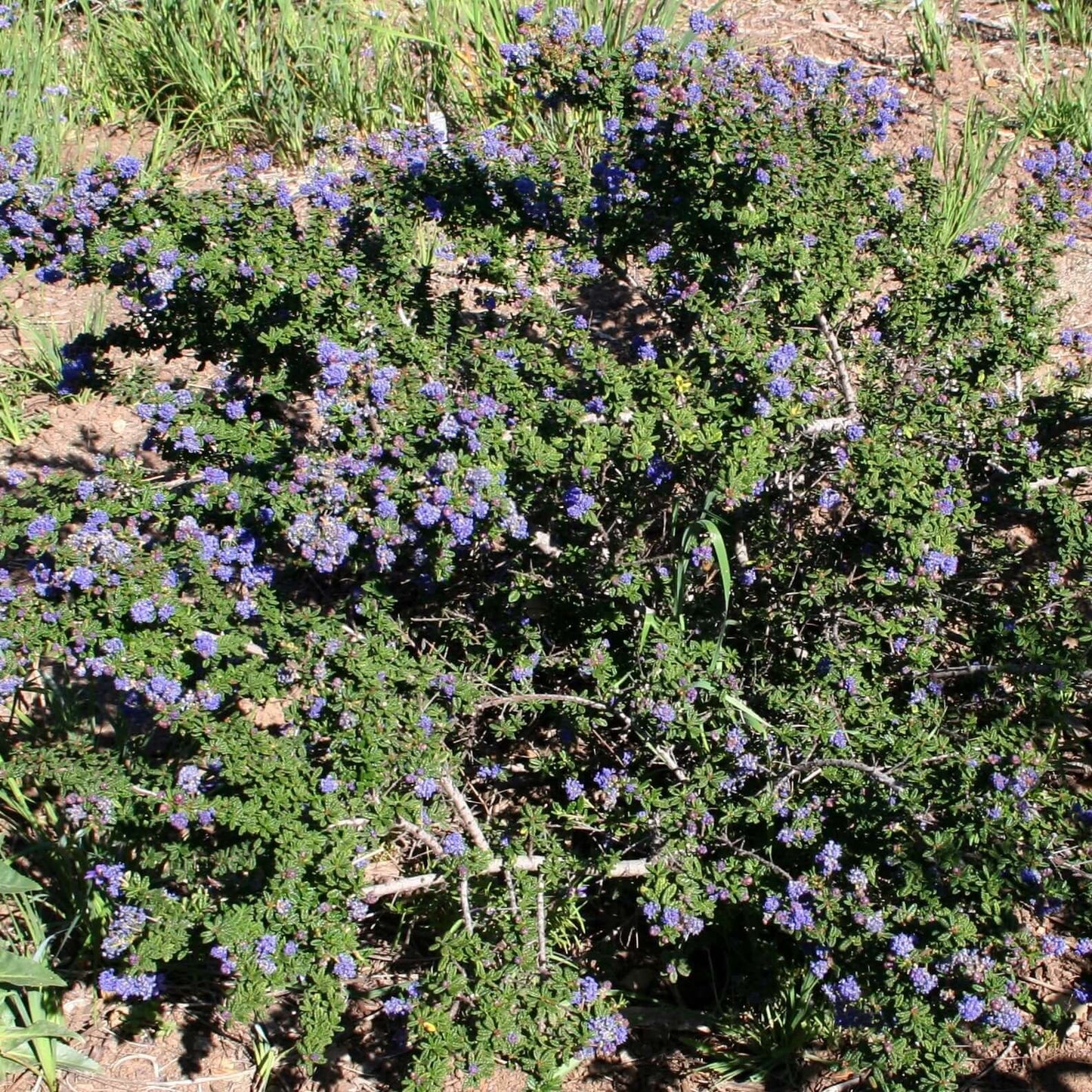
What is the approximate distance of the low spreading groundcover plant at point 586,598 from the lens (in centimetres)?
219

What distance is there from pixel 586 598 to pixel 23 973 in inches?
59.6

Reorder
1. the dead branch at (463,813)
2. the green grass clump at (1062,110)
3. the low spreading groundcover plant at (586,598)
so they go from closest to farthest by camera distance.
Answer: the low spreading groundcover plant at (586,598) → the dead branch at (463,813) → the green grass clump at (1062,110)

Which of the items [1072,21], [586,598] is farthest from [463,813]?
[1072,21]

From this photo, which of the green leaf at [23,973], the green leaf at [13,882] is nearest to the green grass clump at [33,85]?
the green leaf at [13,882]

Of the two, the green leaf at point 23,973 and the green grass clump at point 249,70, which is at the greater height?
the green grass clump at point 249,70

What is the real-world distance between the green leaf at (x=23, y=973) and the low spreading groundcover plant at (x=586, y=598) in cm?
18

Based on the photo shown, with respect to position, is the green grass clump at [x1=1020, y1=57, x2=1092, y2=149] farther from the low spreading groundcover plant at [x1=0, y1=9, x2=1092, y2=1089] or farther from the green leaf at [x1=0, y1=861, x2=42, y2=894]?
the green leaf at [x1=0, y1=861, x2=42, y2=894]

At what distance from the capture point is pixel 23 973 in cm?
242

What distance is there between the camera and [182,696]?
2326mm

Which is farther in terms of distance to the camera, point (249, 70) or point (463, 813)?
point (249, 70)

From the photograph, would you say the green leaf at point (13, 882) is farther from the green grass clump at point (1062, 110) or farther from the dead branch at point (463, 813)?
the green grass clump at point (1062, 110)

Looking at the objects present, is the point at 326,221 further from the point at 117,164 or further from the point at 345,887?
A: the point at 345,887

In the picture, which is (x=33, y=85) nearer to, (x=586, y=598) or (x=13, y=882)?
(x=13, y=882)

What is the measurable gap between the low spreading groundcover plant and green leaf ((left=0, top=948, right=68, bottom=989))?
0.18 m
